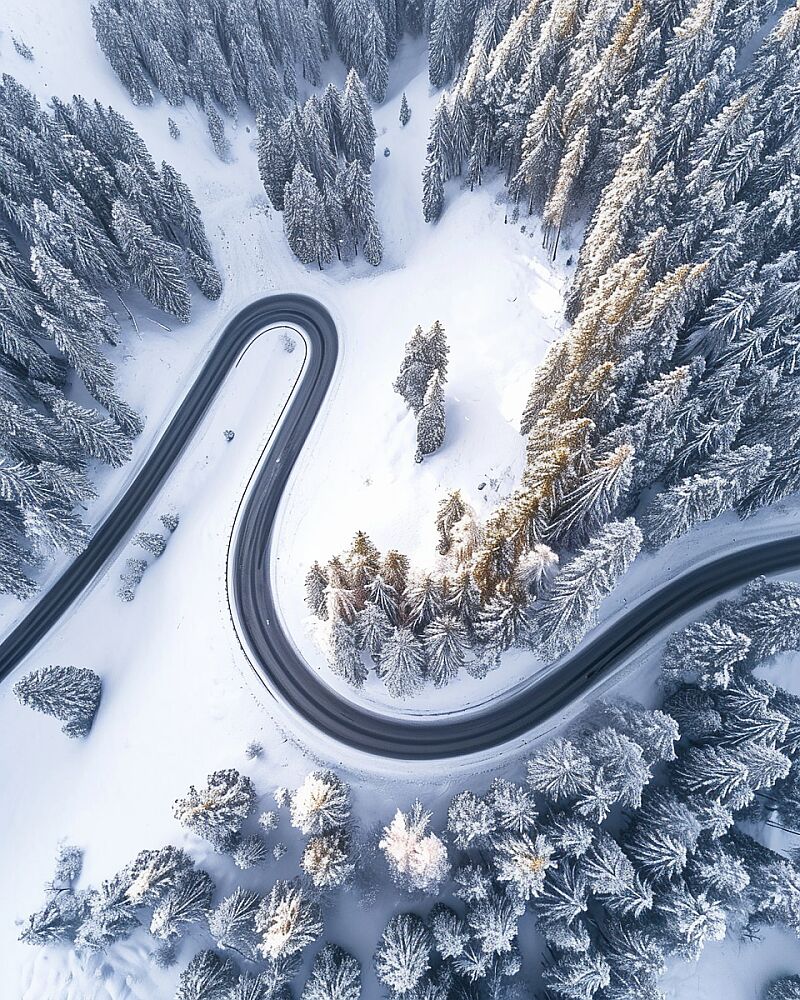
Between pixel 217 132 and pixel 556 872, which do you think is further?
pixel 217 132

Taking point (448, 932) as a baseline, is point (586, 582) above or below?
above

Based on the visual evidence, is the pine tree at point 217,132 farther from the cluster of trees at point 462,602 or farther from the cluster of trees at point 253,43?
the cluster of trees at point 462,602

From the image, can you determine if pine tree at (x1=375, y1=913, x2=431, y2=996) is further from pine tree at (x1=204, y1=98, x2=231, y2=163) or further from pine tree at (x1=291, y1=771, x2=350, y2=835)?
pine tree at (x1=204, y1=98, x2=231, y2=163)

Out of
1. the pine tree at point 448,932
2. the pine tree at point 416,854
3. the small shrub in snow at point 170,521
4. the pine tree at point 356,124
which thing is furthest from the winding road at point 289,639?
the pine tree at point 356,124

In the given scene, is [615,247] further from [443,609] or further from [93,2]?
[93,2]

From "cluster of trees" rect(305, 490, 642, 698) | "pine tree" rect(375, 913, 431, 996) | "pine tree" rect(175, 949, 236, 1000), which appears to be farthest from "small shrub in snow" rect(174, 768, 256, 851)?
"pine tree" rect(375, 913, 431, 996)

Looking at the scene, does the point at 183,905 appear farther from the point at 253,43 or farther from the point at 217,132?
the point at 253,43

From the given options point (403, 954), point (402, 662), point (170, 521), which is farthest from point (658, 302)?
point (170, 521)
